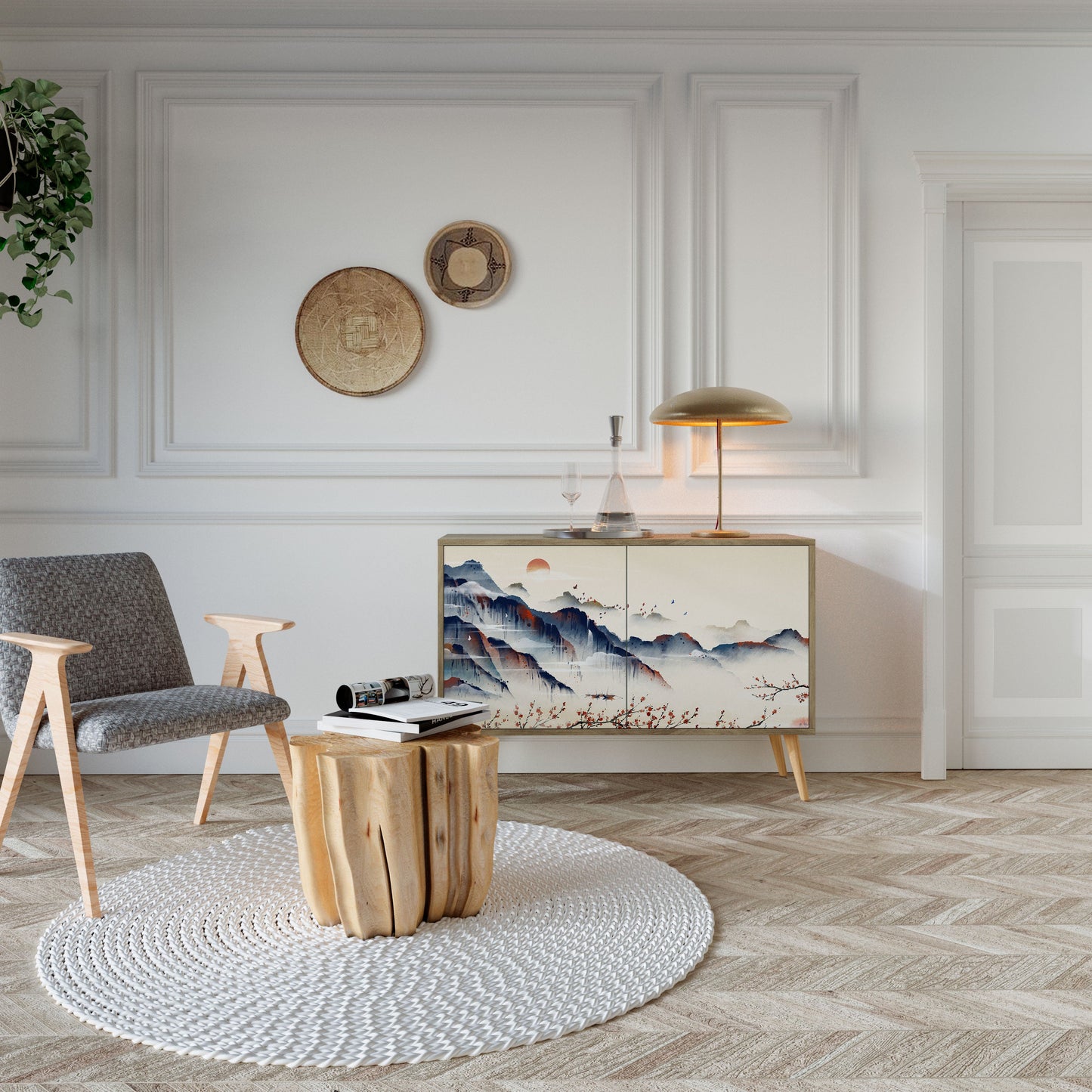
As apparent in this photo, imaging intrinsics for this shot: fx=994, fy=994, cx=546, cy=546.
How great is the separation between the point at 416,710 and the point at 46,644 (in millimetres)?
872

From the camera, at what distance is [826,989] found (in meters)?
1.89

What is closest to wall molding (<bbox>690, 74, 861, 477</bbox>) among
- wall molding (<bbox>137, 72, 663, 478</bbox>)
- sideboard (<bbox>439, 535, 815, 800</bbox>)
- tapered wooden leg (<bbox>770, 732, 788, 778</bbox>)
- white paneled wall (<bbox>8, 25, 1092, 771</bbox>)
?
white paneled wall (<bbox>8, 25, 1092, 771</bbox>)

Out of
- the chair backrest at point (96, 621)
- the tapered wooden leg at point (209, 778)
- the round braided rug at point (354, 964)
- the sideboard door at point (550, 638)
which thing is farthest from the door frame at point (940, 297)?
the chair backrest at point (96, 621)

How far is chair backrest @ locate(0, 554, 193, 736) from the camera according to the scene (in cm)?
260

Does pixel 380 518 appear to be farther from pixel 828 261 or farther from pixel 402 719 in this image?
pixel 828 261

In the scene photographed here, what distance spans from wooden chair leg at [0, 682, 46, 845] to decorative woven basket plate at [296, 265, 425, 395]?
5.22ft

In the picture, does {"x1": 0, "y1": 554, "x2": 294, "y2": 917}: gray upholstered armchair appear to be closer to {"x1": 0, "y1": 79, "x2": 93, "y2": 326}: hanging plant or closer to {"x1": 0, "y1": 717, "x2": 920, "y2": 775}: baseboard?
{"x1": 0, "y1": 717, "x2": 920, "y2": 775}: baseboard

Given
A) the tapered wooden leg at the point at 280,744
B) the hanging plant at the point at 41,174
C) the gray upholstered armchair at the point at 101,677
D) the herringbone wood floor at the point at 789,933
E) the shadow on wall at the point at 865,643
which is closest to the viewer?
the herringbone wood floor at the point at 789,933

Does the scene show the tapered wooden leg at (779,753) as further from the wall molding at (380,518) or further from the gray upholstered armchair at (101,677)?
the gray upholstered armchair at (101,677)

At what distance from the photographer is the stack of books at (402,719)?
2.16 m

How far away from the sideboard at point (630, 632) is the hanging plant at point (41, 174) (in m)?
1.59

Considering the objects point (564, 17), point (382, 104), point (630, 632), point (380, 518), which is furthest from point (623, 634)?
point (564, 17)

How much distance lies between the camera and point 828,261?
355 cm

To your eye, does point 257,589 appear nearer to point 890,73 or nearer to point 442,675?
point 442,675
